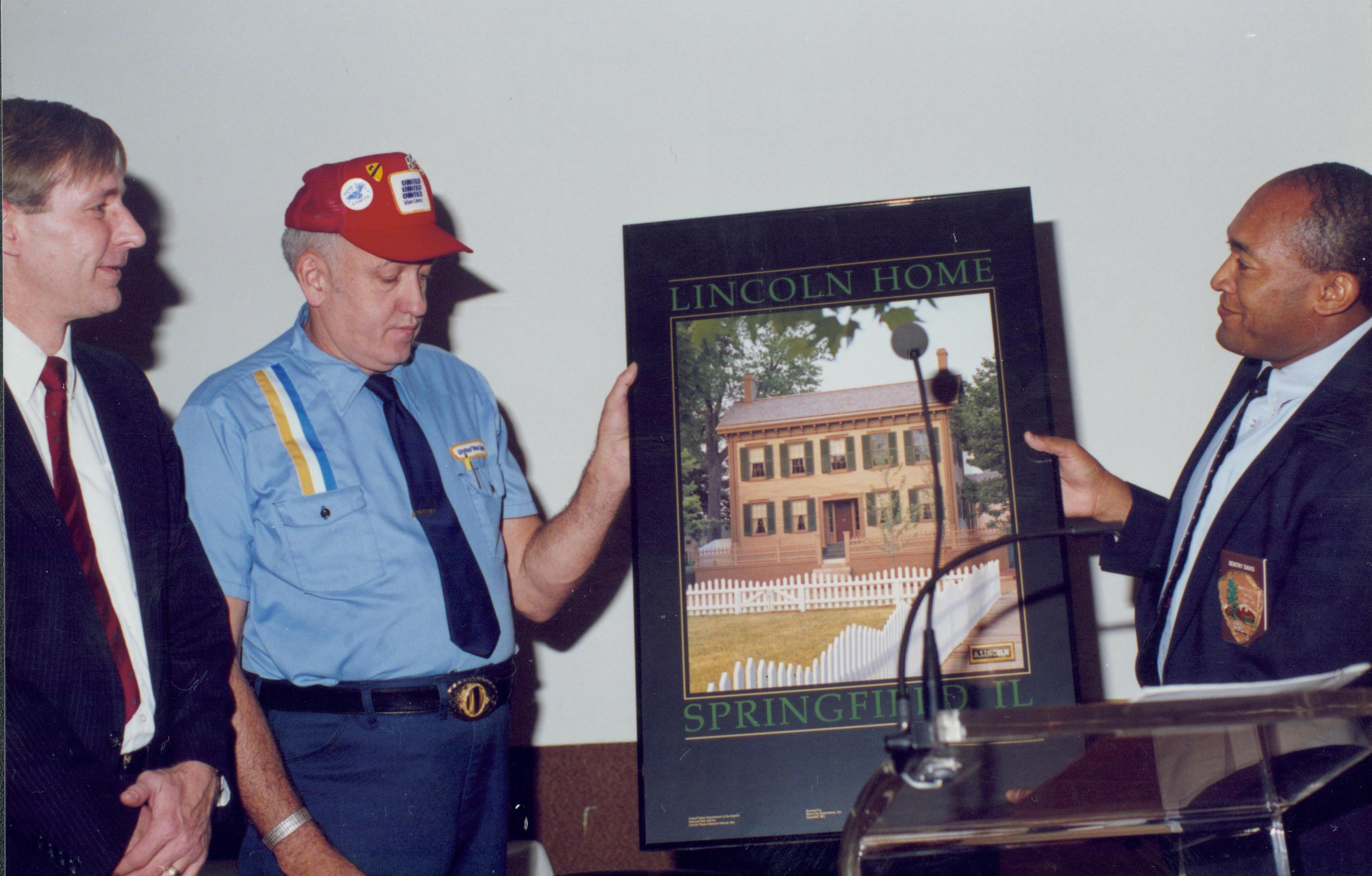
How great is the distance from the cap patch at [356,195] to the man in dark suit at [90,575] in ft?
1.34

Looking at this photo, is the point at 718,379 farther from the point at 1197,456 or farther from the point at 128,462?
the point at 128,462

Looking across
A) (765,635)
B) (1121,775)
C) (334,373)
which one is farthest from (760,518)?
(1121,775)

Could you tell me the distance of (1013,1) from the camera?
2.40 m

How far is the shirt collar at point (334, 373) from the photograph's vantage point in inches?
74.7

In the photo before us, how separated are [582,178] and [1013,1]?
46.3 inches

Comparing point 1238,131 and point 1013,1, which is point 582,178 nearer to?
point 1013,1

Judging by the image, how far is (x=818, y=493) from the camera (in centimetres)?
206

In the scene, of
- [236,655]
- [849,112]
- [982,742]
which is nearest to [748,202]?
[849,112]

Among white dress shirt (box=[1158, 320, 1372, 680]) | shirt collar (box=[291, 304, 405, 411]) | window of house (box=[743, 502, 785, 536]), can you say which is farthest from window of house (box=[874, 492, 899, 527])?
shirt collar (box=[291, 304, 405, 411])

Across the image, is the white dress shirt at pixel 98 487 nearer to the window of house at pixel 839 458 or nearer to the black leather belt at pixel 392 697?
the black leather belt at pixel 392 697

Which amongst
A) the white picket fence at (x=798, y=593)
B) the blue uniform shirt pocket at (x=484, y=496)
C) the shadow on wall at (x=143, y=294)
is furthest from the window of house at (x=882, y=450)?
the shadow on wall at (x=143, y=294)

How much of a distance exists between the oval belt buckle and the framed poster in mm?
354

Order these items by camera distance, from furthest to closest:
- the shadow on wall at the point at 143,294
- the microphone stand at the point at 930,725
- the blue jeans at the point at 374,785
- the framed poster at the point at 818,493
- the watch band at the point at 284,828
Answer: the shadow on wall at the point at 143,294
the framed poster at the point at 818,493
the blue jeans at the point at 374,785
the watch band at the point at 284,828
the microphone stand at the point at 930,725

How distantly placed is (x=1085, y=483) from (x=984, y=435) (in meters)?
0.24
